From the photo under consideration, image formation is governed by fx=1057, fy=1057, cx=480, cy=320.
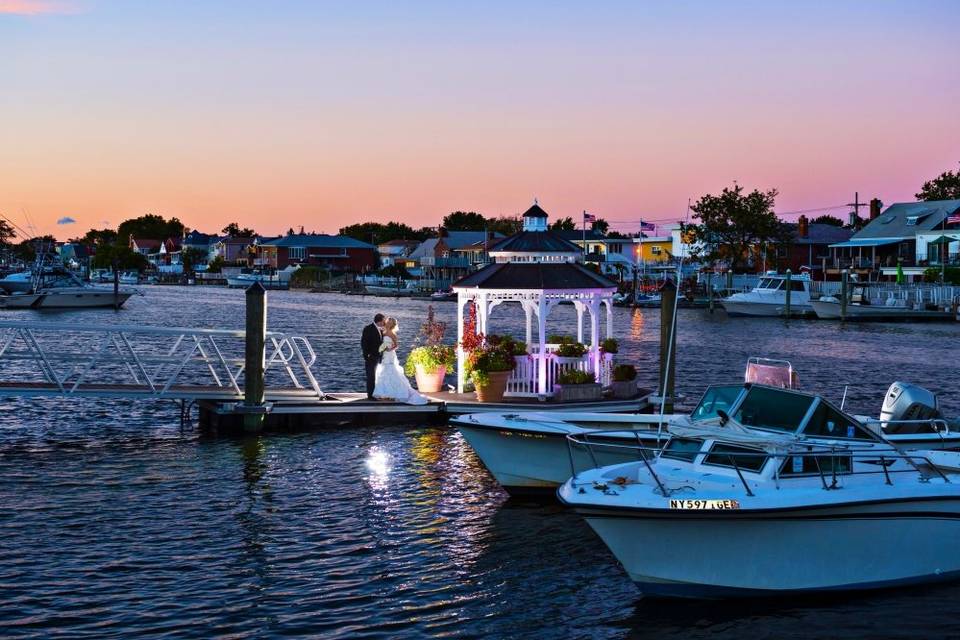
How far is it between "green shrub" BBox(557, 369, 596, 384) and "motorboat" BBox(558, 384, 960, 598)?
10299 millimetres

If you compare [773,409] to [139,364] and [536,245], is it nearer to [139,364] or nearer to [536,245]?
[536,245]

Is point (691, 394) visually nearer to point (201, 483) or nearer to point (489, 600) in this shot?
point (201, 483)

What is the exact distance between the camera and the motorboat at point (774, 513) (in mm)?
13180

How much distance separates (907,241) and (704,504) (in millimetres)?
93364

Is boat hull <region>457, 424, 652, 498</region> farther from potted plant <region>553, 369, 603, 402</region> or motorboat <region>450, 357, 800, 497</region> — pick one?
potted plant <region>553, 369, 603, 402</region>

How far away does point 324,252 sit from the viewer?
188625 millimetres

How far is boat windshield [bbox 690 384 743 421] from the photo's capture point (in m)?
15.2

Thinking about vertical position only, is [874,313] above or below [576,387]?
above

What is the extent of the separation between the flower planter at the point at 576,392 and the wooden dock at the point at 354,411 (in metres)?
0.26

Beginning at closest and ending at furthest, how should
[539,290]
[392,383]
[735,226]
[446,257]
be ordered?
[539,290] → [392,383] → [735,226] → [446,257]

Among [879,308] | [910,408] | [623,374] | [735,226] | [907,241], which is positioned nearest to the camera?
[910,408]

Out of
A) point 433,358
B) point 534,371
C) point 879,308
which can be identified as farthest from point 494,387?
point 879,308

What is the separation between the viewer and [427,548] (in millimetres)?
16500

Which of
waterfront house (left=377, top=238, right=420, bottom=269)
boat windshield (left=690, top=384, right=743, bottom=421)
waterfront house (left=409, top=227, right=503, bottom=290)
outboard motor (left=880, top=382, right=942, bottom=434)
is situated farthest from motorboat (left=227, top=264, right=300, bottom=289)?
boat windshield (left=690, top=384, right=743, bottom=421)
